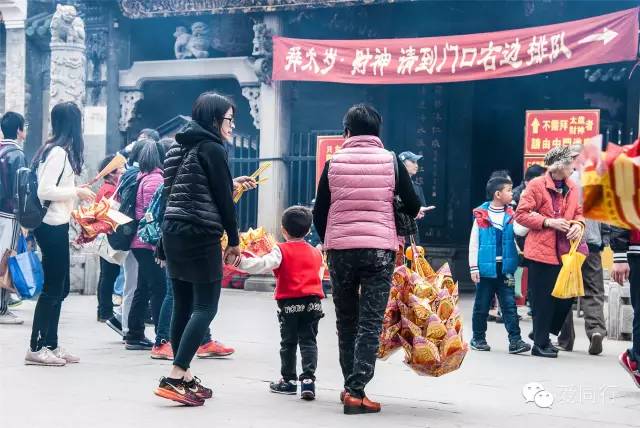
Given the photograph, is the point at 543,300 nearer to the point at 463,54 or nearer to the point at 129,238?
the point at 129,238

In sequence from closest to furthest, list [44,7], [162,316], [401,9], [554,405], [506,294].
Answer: [554,405] → [162,316] → [506,294] → [401,9] → [44,7]

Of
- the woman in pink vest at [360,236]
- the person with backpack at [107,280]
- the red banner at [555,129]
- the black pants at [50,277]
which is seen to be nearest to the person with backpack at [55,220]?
the black pants at [50,277]

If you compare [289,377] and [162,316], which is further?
[162,316]

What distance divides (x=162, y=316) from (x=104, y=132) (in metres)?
8.73

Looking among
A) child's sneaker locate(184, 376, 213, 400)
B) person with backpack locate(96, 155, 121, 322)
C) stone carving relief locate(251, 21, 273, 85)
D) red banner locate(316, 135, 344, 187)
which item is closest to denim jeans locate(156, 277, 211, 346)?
child's sneaker locate(184, 376, 213, 400)

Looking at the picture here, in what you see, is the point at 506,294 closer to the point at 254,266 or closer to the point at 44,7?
the point at 254,266

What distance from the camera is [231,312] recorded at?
39.8ft

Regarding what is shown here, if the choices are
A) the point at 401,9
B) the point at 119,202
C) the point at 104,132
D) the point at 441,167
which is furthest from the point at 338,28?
the point at 119,202

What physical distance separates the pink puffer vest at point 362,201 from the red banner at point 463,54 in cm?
718

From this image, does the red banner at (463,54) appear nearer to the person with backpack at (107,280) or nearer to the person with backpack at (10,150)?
the person with backpack at (107,280)

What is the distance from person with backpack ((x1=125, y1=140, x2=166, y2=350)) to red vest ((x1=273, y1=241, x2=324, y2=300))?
202cm

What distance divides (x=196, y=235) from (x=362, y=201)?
956 mm

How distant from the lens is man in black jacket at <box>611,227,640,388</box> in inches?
270

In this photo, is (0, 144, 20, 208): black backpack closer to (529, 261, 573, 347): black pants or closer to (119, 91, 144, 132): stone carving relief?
(529, 261, 573, 347): black pants
